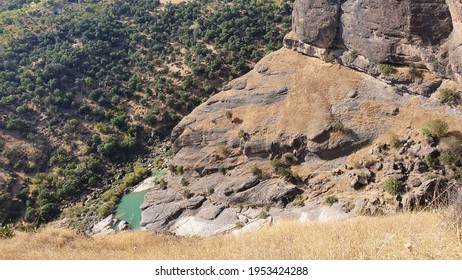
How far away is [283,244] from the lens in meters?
10.2

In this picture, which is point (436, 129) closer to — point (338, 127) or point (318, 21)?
point (338, 127)

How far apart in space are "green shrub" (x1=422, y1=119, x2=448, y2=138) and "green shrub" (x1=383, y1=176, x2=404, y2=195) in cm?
532

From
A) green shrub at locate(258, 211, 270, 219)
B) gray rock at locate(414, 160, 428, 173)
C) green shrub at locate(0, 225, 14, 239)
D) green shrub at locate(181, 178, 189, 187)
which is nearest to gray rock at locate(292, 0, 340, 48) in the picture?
gray rock at locate(414, 160, 428, 173)

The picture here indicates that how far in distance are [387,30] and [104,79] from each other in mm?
44903

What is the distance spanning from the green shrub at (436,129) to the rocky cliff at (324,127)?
76 centimetres

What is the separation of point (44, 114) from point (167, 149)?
69.2 feet

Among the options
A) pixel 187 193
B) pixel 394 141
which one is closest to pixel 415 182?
pixel 394 141

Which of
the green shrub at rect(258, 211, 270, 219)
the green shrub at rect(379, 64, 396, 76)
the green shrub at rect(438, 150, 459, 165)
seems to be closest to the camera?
the green shrub at rect(438, 150, 459, 165)

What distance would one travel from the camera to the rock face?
82.8 feet

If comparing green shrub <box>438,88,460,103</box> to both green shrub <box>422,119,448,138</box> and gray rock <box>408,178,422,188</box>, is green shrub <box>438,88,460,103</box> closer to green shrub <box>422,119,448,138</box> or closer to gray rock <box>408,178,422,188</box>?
green shrub <box>422,119,448,138</box>

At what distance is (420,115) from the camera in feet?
92.5

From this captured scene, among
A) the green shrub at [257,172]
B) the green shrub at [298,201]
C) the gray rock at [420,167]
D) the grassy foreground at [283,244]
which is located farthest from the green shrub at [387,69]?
the grassy foreground at [283,244]

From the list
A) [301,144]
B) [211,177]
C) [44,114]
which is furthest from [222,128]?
[44,114]

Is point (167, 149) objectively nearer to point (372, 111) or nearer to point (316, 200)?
point (316, 200)
